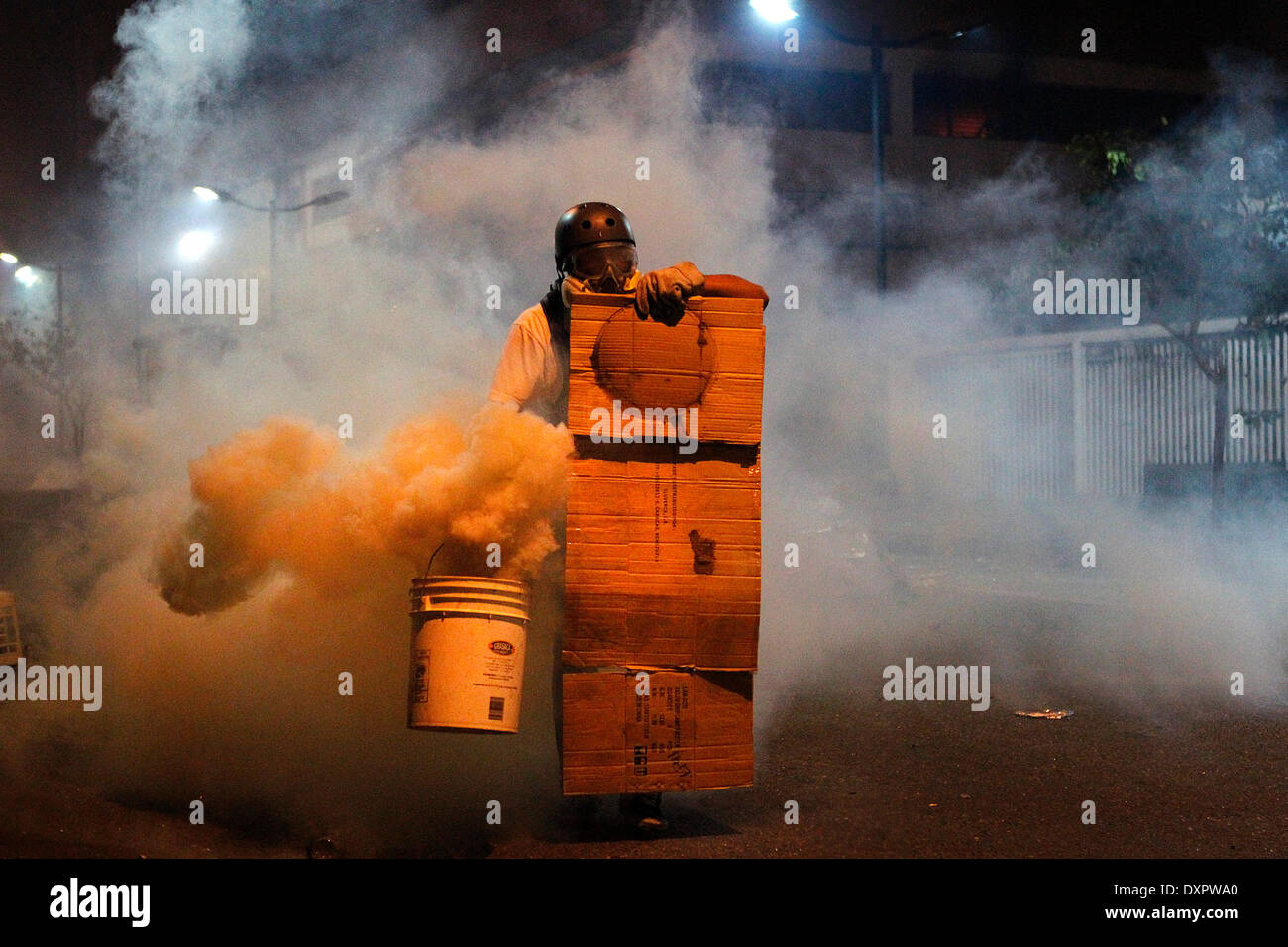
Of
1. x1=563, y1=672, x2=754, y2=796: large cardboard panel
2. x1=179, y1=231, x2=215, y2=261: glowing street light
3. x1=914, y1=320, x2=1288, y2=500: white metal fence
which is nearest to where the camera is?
x1=563, y1=672, x2=754, y2=796: large cardboard panel

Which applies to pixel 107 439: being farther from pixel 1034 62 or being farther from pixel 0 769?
pixel 1034 62

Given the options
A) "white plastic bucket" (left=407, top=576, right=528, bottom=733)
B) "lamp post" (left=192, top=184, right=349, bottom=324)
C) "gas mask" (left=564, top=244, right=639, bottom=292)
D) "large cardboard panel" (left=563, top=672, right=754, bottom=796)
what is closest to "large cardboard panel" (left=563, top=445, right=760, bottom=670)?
"large cardboard panel" (left=563, top=672, right=754, bottom=796)

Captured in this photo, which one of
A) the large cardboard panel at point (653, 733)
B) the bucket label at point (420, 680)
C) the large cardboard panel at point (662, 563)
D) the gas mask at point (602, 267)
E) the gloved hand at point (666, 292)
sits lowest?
the large cardboard panel at point (653, 733)

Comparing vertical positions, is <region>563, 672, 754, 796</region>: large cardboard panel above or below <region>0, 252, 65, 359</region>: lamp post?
below

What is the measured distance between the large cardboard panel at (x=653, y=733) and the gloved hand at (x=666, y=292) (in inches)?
48.6

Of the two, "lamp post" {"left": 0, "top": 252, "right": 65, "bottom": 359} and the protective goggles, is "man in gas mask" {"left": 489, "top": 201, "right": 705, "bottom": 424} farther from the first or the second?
"lamp post" {"left": 0, "top": 252, "right": 65, "bottom": 359}

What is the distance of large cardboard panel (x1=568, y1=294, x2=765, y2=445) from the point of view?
12.7 ft

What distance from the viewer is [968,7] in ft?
67.2

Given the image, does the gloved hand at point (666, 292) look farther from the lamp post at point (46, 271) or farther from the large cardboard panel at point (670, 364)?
the lamp post at point (46, 271)

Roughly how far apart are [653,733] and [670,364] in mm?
1263

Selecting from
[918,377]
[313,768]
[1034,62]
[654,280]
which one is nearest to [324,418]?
[313,768]

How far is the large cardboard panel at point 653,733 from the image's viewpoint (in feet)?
12.5

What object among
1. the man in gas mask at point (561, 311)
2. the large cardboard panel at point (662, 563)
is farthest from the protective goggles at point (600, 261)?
the large cardboard panel at point (662, 563)

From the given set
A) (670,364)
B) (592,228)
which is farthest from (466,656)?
(592,228)
